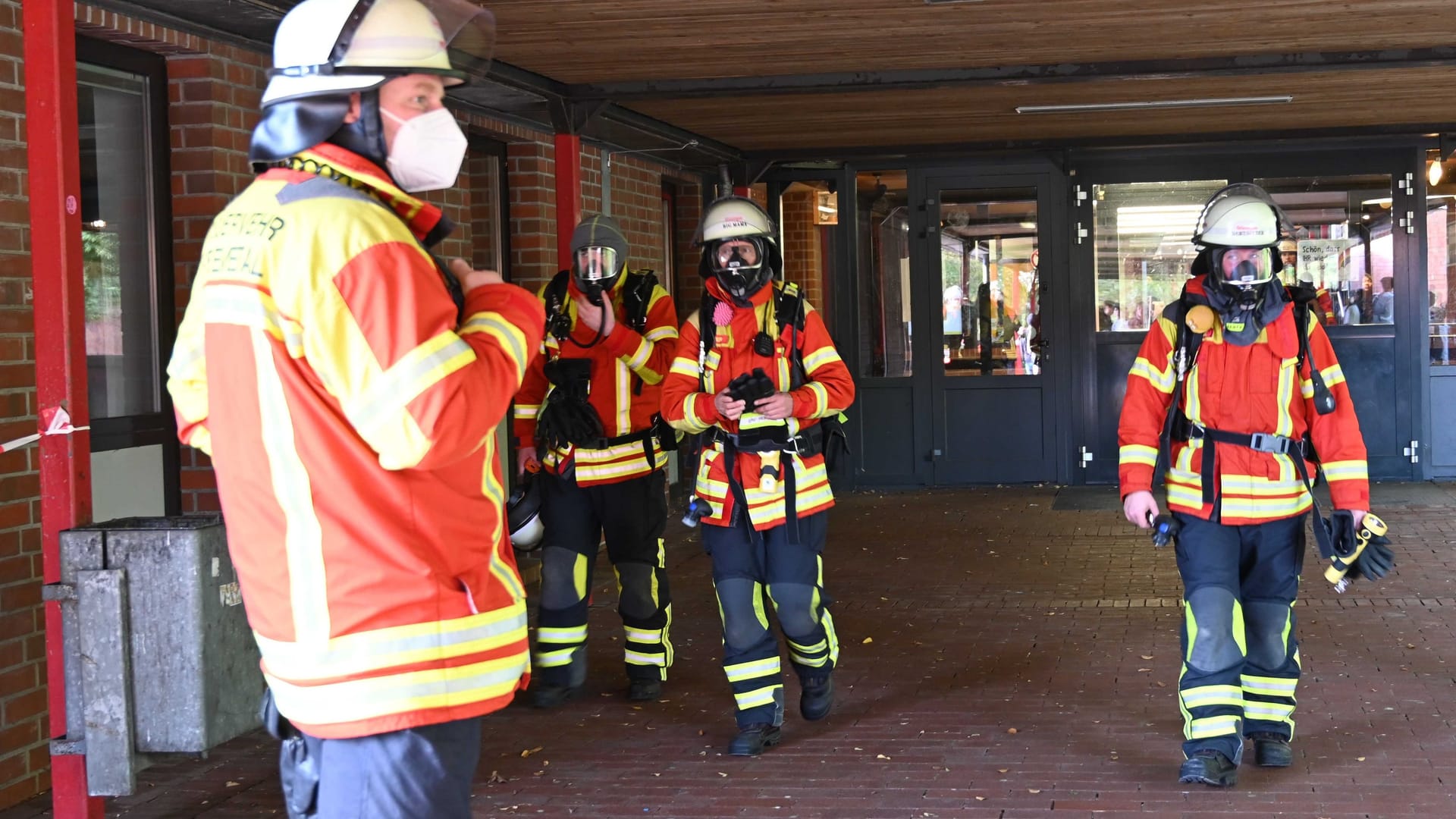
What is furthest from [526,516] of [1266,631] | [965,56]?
[965,56]

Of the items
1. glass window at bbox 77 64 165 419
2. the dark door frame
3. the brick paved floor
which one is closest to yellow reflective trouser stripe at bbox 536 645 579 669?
the brick paved floor

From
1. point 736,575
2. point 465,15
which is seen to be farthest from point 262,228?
point 736,575

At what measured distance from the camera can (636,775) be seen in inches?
217

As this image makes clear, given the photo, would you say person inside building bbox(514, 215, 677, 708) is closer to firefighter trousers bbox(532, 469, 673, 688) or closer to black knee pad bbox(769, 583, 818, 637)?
firefighter trousers bbox(532, 469, 673, 688)

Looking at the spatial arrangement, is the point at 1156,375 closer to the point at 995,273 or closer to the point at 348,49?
the point at 348,49

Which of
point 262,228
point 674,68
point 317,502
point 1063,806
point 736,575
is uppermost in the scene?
point 674,68

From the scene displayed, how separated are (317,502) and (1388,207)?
12485mm

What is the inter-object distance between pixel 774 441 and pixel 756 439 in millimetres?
→ 70

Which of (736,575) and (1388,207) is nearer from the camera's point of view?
(736,575)

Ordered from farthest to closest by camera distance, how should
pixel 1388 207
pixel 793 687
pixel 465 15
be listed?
pixel 1388 207 < pixel 793 687 < pixel 465 15

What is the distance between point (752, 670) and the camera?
5.65 metres

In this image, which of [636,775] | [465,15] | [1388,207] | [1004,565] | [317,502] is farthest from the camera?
[1388,207]

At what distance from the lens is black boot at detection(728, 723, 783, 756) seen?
5672 mm

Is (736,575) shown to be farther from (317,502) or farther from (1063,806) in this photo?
(317,502)
